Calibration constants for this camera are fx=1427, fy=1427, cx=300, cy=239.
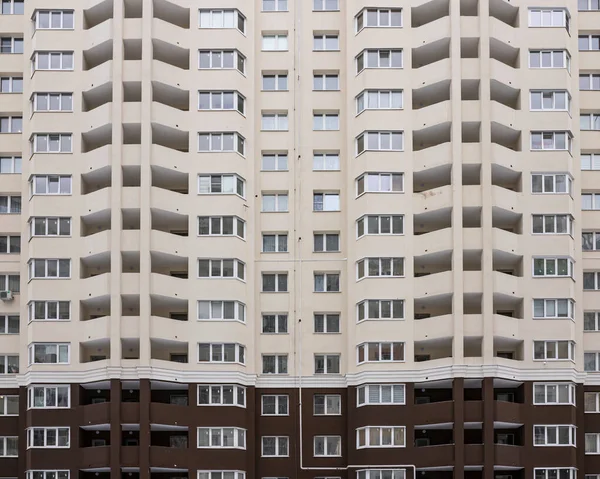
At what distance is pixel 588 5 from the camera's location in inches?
4085

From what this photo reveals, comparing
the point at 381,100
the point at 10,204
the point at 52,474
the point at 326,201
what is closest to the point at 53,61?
the point at 10,204

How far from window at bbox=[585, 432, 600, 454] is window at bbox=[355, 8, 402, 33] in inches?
1236

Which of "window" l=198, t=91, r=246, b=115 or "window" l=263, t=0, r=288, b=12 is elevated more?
"window" l=263, t=0, r=288, b=12

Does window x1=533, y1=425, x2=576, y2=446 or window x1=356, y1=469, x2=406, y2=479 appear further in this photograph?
window x1=533, y1=425, x2=576, y2=446

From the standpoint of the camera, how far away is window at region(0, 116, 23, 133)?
336 feet

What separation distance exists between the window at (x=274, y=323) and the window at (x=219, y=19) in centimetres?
2059

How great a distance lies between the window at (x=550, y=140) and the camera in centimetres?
9906

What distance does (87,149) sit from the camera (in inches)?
3971

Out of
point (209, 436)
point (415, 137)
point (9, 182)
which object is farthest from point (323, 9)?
point (209, 436)

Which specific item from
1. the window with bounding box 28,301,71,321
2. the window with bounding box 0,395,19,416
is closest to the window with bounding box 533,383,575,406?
the window with bounding box 28,301,71,321

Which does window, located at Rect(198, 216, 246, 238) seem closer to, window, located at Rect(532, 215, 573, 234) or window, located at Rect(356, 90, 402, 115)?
window, located at Rect(356, 90, 402, 115)

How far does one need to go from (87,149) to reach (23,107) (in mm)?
5642

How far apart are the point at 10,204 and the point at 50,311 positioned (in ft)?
30.2

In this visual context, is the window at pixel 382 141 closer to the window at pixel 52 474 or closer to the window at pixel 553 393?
the window at pixel 553 393
